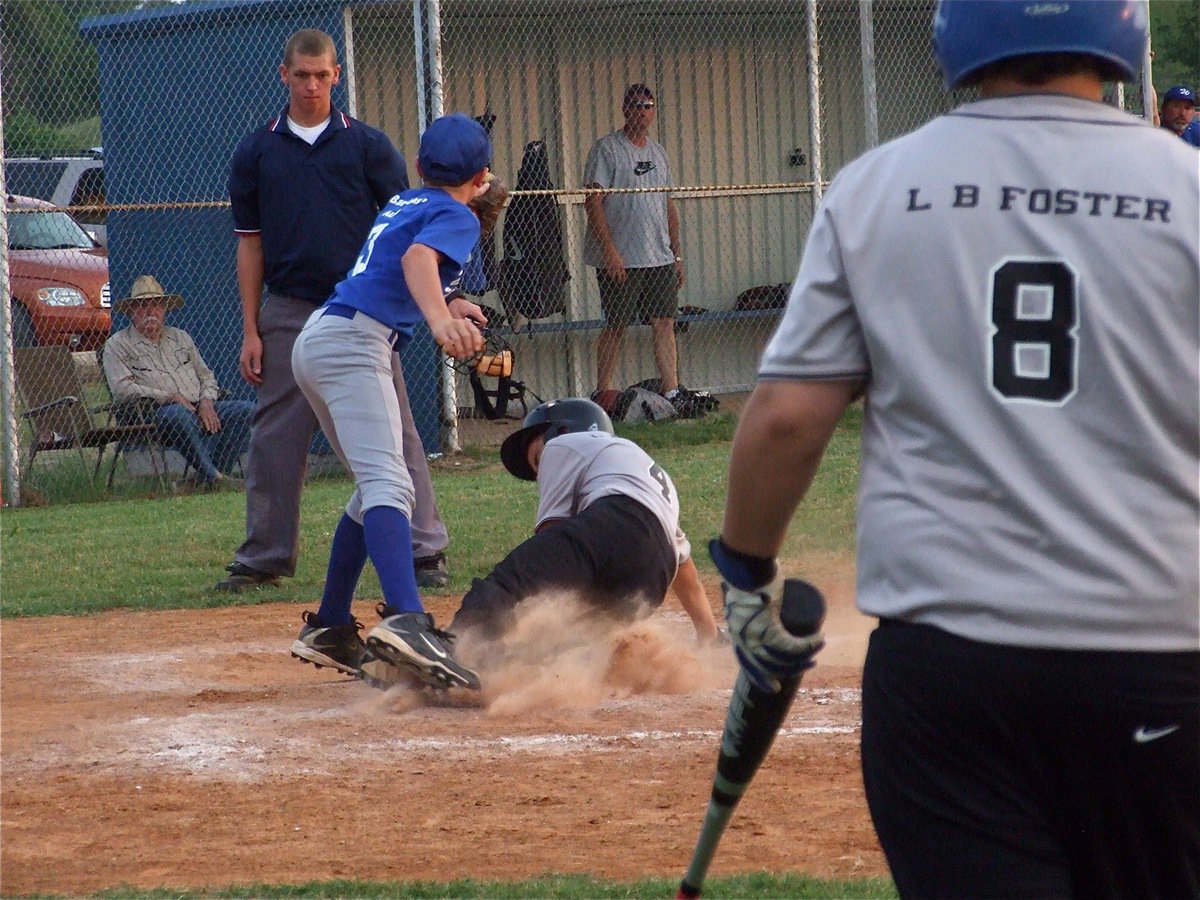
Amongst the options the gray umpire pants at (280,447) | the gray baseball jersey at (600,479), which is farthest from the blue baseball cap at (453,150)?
the gray umpire pants at (280,447)

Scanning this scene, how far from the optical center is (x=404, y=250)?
5758 millimetres

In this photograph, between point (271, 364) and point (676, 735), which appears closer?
point (676, 735)

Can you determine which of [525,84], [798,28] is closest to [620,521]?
[525,84]

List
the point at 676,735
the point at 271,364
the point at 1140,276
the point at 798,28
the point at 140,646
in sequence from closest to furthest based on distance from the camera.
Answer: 1. the point at 1140,276
2. the point at 676,735
3. the point at 140,646
4. the point at 271,364
5. the point at 798,28

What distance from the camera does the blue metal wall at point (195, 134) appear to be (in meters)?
12.8

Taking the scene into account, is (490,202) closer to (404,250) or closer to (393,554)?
(404,250)

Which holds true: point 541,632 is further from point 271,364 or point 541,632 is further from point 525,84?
point 525,84

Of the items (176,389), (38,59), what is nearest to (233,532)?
(176,389)

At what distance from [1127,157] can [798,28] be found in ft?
48.6

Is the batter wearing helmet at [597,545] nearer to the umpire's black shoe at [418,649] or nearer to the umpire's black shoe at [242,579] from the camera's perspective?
the umpire's black shoe at [418,649]

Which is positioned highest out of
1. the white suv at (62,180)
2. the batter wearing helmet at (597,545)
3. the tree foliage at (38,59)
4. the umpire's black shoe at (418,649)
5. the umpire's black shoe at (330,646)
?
the tree foliage at (38,59)

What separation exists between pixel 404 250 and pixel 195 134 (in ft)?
26.4

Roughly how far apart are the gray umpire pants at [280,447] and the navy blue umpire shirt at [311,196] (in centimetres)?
16

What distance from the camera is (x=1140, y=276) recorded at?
2.03 m
